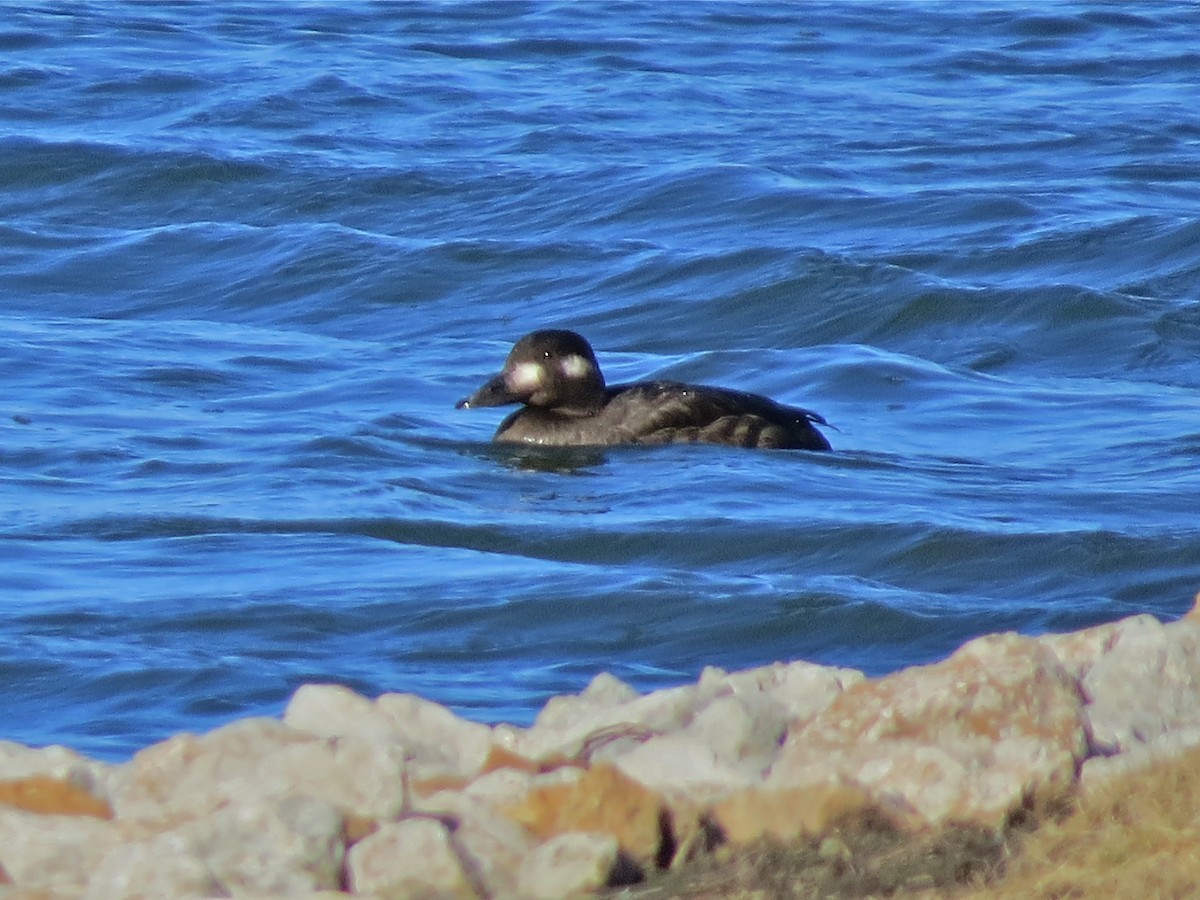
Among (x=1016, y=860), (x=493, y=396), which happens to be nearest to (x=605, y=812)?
(x=1016, y=860)

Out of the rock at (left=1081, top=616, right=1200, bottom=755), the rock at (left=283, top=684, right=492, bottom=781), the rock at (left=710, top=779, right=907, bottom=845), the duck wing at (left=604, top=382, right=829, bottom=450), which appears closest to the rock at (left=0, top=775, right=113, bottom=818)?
the rock at (left=283, top=684, right=492, bottom=781)

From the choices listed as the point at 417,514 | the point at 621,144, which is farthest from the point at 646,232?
the point at 417,514

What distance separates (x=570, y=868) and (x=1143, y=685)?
133 cm

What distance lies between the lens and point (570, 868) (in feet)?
14.4

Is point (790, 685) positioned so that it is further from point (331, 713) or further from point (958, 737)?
point (331, 713)

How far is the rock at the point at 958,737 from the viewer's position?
456 cm

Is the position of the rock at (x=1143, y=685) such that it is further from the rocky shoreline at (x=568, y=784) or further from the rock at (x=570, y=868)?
the rock at (x=570, y=868)

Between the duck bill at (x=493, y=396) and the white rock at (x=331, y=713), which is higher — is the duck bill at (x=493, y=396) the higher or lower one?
the lower one

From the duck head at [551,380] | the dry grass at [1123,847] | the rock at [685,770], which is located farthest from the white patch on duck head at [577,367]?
the dry grass at [1123,847]

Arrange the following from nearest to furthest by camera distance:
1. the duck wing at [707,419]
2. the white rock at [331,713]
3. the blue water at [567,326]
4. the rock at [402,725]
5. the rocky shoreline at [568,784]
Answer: the rocky shoreline at [568,784]
the rock at [402,725]
the white rock at [331,713]
the blue water at [567,326]
the duck wing at [707,419]

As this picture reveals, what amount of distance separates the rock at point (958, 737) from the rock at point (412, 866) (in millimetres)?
616

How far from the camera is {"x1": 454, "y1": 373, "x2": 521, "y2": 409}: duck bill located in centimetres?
1227

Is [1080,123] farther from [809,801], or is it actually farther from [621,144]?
[809,801]

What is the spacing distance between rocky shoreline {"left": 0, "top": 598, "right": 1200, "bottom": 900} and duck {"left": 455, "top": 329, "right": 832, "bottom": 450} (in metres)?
6.67
